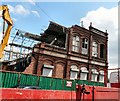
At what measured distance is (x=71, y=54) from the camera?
956 inches

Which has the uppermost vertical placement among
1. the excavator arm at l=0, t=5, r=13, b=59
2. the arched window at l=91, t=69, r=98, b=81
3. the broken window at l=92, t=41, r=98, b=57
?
the broken window at l=92, t=41, r=98, b=57

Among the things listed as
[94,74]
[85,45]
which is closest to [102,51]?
[85,45]

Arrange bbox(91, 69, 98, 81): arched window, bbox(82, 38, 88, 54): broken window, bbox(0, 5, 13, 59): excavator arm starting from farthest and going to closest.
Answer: bbox(91, 69, 98, 81): arched window → bbox(82, 38, 88, 54): broken window → bbox(0, 5, 13, 59): excavator arm

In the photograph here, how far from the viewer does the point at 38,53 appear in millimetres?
20906

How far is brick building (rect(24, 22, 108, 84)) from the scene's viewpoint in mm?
21250

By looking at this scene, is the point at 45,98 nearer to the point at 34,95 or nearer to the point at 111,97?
the point at 34,95

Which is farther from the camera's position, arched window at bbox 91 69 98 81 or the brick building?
arched window at bbox 91 69 98 81

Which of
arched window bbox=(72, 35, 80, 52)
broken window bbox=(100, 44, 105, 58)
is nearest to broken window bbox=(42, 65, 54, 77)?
arched window bbox=(72, 35, 80, 52)

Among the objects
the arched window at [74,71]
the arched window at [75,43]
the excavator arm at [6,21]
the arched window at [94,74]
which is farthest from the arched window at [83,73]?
the excavator arm at [6,21]

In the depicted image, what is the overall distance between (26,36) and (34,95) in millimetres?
14897

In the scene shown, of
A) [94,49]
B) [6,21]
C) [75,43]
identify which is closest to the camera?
[6,21]

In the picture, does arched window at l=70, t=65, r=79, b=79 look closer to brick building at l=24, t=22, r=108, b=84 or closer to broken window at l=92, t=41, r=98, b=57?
brick building at l=24, t=22, r=108, b=84

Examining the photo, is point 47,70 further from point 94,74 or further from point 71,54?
point 94,74

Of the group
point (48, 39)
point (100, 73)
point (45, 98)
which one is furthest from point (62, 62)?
point (45, 98)
